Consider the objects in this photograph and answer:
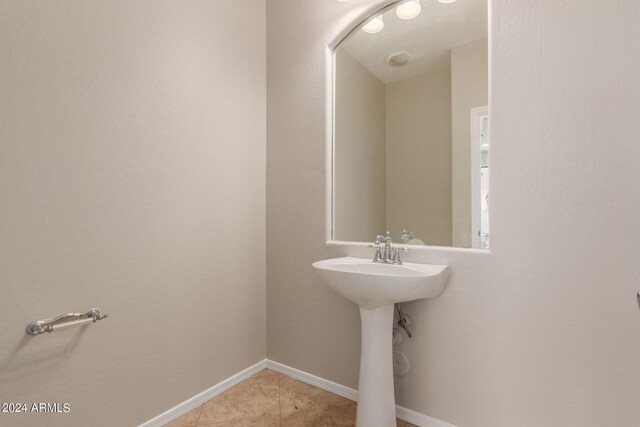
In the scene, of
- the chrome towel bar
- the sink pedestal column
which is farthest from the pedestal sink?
the chrome towel bar

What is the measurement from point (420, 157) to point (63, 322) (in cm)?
174

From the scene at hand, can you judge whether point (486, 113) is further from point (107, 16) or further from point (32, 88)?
point (32, 88)

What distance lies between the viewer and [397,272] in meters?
1.32

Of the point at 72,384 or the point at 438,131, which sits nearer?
the point at 72,384

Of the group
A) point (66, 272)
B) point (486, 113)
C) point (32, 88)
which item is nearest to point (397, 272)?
point (486, 113)

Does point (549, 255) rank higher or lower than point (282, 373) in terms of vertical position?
higher

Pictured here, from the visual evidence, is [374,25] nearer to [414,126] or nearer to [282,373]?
[414,126]

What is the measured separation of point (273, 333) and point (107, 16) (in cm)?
193

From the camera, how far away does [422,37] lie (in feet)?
5.04

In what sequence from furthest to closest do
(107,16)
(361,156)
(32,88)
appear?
(361,156) < (107,16) < (32,88)

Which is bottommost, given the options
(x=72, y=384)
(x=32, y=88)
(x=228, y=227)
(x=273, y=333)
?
(x=273, y=333)

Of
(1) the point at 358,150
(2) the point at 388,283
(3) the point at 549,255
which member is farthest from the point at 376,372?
(1) the point at 358,150

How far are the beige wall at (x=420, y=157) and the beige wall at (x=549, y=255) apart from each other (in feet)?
0.58

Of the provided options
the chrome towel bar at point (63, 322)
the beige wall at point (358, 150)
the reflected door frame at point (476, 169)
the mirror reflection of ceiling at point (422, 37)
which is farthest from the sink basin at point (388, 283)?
the mirror reflection of ceiling at point (422, 37)
